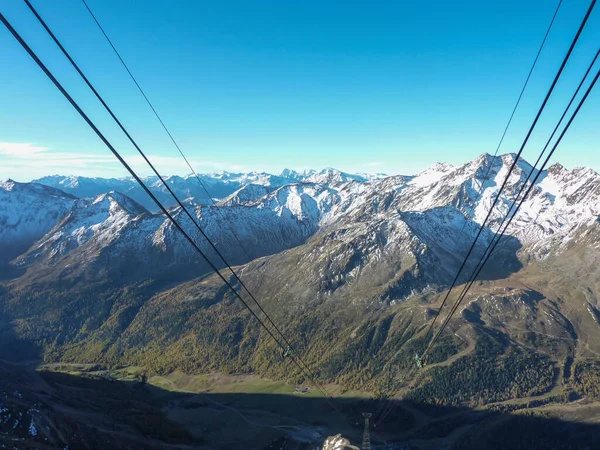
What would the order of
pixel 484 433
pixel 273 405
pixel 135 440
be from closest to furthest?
pixel 135 440, pixel 484 433, pixel 273 405

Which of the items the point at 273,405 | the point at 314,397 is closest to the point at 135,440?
the point at 273,405

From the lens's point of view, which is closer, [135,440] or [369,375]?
[135,440]

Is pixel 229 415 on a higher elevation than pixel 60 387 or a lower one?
lower

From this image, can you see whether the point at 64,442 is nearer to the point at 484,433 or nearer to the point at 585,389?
the point at 484,433

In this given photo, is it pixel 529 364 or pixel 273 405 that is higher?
pixel 529 364

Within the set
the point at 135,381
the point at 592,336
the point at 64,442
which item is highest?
the point at 64,442

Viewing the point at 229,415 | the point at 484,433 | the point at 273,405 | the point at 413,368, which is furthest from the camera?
the point at 413,368

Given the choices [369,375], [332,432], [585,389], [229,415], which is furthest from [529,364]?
[229,415]

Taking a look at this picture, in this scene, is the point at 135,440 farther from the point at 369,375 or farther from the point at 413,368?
the point at 413,368

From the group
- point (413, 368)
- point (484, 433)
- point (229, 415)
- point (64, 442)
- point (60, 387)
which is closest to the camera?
point (64, 442)
